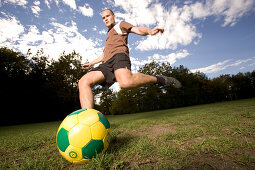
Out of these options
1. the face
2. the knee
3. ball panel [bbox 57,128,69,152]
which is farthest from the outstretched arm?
ball panel [bbox 57,128,69,152]

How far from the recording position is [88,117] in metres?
1.52

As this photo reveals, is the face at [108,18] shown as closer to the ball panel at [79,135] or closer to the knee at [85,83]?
the knee at [85,83]

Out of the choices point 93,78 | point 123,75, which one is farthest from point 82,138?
point 123,75

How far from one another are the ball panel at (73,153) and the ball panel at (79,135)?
0.04 metres

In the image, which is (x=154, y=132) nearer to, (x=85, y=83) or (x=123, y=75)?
(x=123, y=75)

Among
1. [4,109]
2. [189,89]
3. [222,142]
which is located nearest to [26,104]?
[4,109]

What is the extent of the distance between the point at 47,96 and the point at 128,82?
18932 millimetres

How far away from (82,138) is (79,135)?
0.15 feet

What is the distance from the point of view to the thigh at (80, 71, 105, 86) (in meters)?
2.60

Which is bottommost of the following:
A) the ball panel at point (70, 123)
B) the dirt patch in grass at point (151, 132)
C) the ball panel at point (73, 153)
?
the dirt patch in grass at point (151, 132)

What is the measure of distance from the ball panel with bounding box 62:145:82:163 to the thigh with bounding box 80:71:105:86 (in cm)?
142

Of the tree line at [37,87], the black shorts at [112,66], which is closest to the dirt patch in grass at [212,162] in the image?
the black shorts at [112,66]

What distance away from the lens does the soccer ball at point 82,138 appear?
53.2 inches

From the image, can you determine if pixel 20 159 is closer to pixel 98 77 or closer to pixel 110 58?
pixel 98 77
